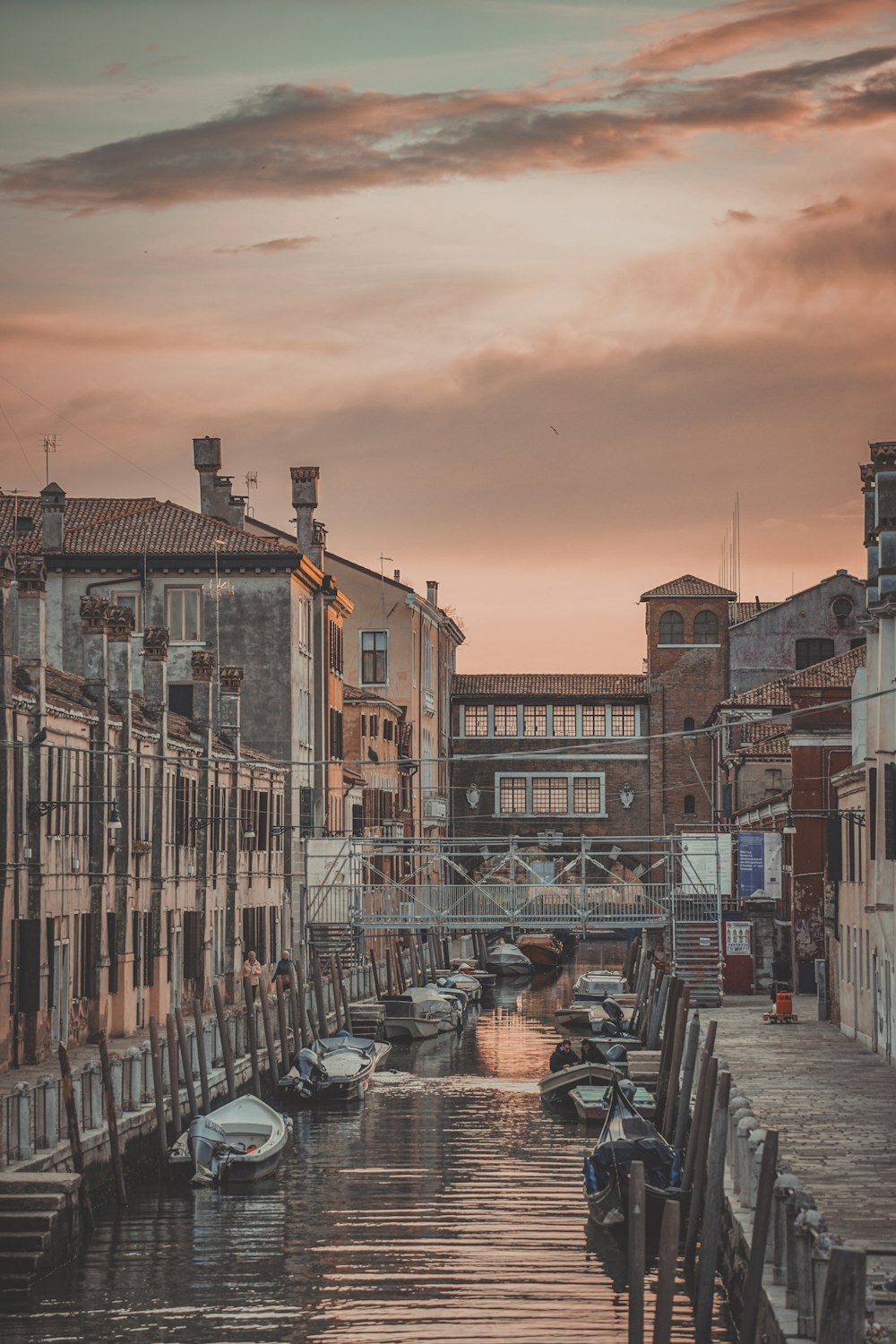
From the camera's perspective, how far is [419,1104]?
42.5m

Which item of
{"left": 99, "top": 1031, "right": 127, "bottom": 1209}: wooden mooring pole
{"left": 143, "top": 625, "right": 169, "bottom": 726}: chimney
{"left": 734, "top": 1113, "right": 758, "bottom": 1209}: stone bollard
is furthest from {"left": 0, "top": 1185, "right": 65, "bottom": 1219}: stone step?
{"left": 143, "top": 625, "right": 169, "bottom": 726}: chimney

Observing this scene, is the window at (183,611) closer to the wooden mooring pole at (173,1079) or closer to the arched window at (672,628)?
A: the wooden mooring pole at (173,1079)

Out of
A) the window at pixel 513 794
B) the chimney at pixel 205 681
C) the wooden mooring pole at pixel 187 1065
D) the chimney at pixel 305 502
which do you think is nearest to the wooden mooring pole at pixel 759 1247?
the wooden mooring pole at pixel 187 1065

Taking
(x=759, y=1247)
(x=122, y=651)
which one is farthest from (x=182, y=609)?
(x=759, y=1247)

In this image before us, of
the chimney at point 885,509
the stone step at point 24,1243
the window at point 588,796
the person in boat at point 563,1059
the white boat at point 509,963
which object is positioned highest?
the chimney at point 885,509

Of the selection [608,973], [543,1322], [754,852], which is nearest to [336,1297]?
[543,1322]

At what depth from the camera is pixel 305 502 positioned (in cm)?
6762

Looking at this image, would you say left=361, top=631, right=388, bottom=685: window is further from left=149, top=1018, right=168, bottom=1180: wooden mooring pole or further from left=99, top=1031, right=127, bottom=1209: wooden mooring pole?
left=99, top=1031, right=127, bottom=1209: wooden mooring pole

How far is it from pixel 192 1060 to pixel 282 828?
909 inches

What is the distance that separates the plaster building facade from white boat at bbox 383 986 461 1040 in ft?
24.5

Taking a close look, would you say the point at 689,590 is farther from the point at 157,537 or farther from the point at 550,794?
the point at 157,537

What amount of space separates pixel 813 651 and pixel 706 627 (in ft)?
30.6

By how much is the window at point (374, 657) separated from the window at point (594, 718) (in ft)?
57.4

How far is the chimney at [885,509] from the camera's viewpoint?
118 feet
